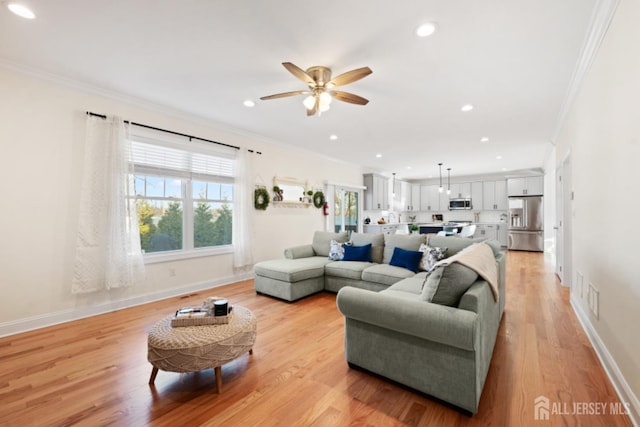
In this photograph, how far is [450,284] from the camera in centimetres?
175

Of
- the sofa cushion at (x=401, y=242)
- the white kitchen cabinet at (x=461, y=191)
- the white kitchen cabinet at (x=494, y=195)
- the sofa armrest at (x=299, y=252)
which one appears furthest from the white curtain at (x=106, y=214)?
the white kitchen cabinet at (x=494, y=195)

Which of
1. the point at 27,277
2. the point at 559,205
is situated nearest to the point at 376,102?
the point at 559,205

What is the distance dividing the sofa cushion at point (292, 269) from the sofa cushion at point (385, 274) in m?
0.73

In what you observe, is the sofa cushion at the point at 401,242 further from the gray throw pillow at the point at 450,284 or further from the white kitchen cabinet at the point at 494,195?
the white kitchen cabinet at the point at 494,195

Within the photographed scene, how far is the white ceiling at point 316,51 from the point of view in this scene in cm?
203

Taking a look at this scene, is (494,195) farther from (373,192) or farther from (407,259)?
(407,259)

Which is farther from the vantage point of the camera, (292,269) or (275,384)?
(292,269)

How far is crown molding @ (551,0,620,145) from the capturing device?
1927mm

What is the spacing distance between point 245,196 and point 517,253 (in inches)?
309

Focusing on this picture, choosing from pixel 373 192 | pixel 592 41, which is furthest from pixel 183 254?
pixel 373 192

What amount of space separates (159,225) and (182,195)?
55 centimetres

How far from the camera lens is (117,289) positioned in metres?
3.46

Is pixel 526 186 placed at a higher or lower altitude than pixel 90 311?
higher

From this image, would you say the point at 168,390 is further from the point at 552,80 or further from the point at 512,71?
the point at 552,80
